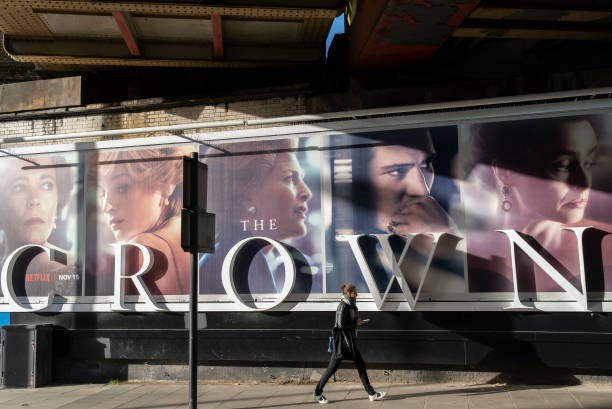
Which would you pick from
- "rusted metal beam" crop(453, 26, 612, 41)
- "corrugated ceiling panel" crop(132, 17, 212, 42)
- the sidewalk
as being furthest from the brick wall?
the sidewalk

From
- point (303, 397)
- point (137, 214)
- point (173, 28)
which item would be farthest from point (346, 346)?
point (173, 28)

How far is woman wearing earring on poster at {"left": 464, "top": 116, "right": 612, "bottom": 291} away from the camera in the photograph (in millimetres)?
8398

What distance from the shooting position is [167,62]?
1028cm

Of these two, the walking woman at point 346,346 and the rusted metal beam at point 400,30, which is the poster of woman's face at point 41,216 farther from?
the rusted metal beam at point 400,30

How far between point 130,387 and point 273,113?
17.8ft

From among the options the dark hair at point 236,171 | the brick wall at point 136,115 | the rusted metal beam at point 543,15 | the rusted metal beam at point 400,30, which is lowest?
the dark hair at point 236,171

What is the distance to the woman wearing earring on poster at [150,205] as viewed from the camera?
32.6ft

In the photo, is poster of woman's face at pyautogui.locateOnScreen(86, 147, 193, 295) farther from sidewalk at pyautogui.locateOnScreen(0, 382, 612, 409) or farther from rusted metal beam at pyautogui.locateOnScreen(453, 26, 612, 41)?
rusted metal beam at pyautogui.locateOnScreen(453, 26, 612, 41)

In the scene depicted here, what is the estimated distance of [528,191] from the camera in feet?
28.2

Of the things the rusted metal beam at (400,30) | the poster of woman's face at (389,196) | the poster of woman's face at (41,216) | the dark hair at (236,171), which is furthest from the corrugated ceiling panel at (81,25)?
the poster of woman's face at (389,196)

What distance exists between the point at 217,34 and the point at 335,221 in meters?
3.64

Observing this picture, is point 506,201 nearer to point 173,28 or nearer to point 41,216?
point 173,28

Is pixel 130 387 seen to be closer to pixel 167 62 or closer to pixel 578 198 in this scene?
pixel 167 62

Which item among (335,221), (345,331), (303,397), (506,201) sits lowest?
(303,397)
